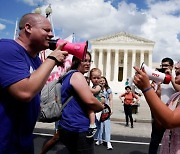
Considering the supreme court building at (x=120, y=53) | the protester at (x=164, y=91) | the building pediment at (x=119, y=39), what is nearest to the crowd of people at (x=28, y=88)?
the protester at (x=164, y=91)

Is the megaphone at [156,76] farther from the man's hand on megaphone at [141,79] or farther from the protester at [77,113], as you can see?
the protester at [77,113]

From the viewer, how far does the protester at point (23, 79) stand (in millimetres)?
1600

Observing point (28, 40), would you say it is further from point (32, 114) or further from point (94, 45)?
point (94, 45)

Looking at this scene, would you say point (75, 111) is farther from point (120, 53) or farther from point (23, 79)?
point (120, 53)

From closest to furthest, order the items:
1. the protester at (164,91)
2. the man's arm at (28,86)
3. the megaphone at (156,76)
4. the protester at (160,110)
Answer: the man's arm at (28,86) < the protester at (160,110) < the megaphone at (156,76) < the protester at (164,91)

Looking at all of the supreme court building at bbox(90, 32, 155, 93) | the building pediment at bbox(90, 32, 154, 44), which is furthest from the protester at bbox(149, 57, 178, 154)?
the building pediment at bbox(90, 32, 154, 44)

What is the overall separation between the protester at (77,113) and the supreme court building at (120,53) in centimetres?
6692

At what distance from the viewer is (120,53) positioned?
7431 cm

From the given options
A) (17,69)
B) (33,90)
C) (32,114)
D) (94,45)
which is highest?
(94,45)

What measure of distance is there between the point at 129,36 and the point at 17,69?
73.0 metres

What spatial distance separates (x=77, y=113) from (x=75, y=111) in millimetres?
32

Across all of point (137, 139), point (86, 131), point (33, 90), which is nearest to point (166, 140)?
point (86, 131)

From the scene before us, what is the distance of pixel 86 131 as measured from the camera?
2.95 metres

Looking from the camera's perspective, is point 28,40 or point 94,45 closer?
point 28,40
